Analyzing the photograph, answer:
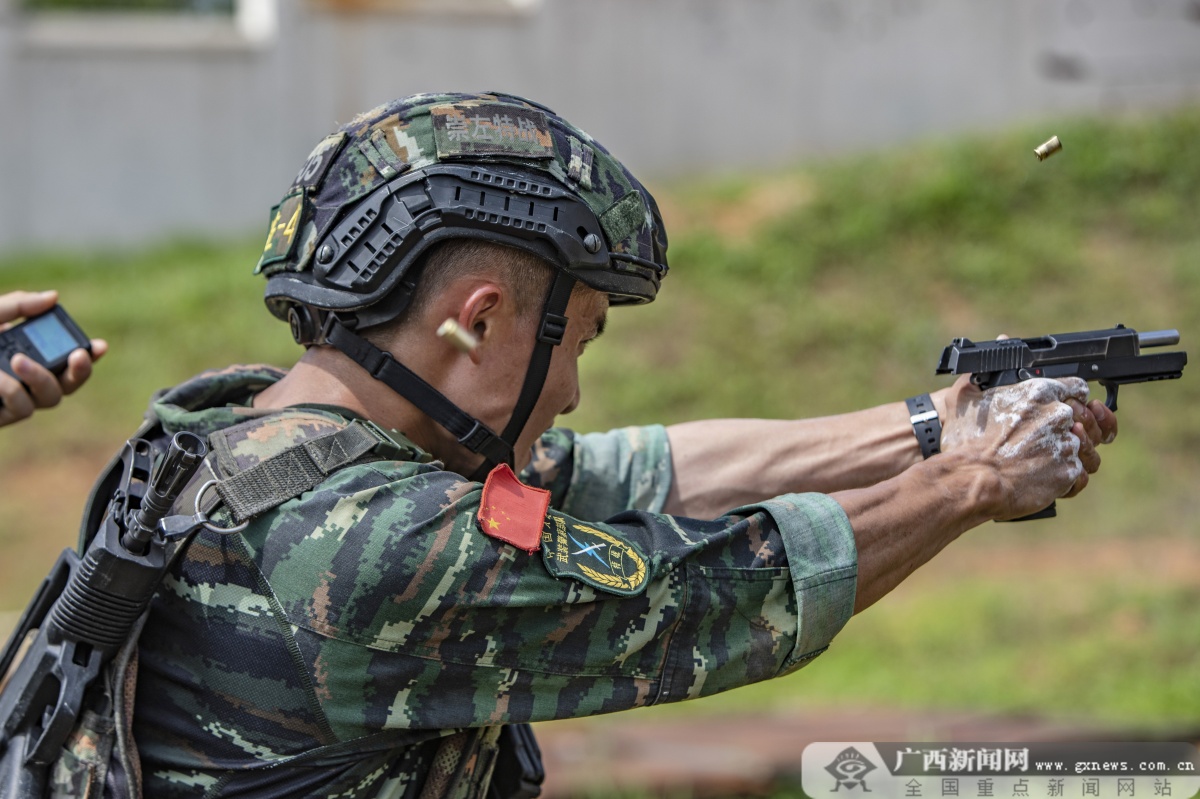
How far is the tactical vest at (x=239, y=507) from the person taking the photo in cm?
193

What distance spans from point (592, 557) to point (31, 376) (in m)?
1.45

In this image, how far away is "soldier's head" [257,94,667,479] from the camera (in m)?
2.10

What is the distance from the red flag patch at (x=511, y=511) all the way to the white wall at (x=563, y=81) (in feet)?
25.9

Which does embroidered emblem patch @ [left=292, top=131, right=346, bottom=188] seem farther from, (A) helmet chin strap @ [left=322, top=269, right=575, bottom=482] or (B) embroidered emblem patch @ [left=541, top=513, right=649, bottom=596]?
(B) embroidered emblem patch @ [left=541, top=513, right=649, bottom=596]

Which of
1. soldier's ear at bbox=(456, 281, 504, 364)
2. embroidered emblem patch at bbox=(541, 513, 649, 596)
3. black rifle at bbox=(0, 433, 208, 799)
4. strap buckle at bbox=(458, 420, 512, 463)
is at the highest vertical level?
soldier's ear at bbox=(456, 281, 504, 364)

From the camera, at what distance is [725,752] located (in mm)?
4535

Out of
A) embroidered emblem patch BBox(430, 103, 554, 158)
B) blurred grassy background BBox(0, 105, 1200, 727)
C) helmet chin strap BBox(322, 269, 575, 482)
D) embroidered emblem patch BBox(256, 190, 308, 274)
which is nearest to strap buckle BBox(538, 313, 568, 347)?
helmet chin strap BBox(322, 269, 575, 482)

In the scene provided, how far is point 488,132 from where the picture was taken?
2152 mm

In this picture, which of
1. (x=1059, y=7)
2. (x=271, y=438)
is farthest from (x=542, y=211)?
(x=1059, y=7)

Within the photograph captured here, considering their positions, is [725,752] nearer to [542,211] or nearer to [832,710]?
[832,710]

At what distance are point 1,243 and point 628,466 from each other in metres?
8.02

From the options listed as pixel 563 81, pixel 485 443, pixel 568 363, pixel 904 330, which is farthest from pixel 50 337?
pixel 563 81

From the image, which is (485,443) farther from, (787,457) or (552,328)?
(787,457)

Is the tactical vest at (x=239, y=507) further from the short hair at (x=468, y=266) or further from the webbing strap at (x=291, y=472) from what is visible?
the short hair at (x=468, y=266)
